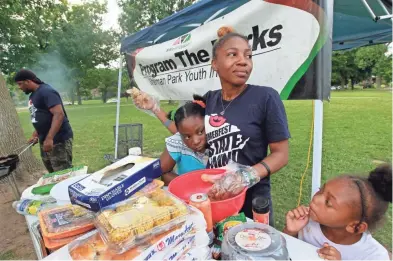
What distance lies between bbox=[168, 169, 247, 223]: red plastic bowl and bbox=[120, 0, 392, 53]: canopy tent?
6.02 ft

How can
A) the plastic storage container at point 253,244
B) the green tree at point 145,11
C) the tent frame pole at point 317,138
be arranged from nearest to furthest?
the plastic storage container at point 253,244, the tent frame pole at point 317,138, the green tree at point 145,11

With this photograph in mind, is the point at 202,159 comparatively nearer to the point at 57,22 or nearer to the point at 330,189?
the point at 330,189

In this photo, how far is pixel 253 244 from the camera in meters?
0.70

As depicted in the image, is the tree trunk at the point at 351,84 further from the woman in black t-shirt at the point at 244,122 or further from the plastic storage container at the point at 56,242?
the plastic storage container at the point at 56,242

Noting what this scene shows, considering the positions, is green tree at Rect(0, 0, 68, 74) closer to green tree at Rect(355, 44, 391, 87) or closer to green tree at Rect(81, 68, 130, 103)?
green tree at Rect(81, 68, 130, 103)

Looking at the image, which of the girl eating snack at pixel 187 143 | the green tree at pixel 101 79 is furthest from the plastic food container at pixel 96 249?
the green tree at pixel 101 79

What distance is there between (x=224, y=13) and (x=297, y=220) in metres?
2.14

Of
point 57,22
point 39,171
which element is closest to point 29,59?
point 57,22

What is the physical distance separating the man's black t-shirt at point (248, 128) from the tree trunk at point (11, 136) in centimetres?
427

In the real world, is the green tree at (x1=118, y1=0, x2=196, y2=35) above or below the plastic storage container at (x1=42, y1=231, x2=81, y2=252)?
above

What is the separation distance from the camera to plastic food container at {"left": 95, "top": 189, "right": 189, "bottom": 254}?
680mm

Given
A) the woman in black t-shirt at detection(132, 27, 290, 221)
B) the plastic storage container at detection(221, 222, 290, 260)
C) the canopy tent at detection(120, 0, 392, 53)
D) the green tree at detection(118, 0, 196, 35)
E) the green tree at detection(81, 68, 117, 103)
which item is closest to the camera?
the plastic storage container at detection(221, 222, 290, 260)

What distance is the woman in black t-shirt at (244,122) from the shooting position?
1.14 m

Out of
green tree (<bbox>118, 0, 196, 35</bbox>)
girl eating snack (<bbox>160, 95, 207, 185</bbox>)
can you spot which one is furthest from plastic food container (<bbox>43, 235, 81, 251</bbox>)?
green tree (<bbox>118, 0, 196, 35</bbox>)
